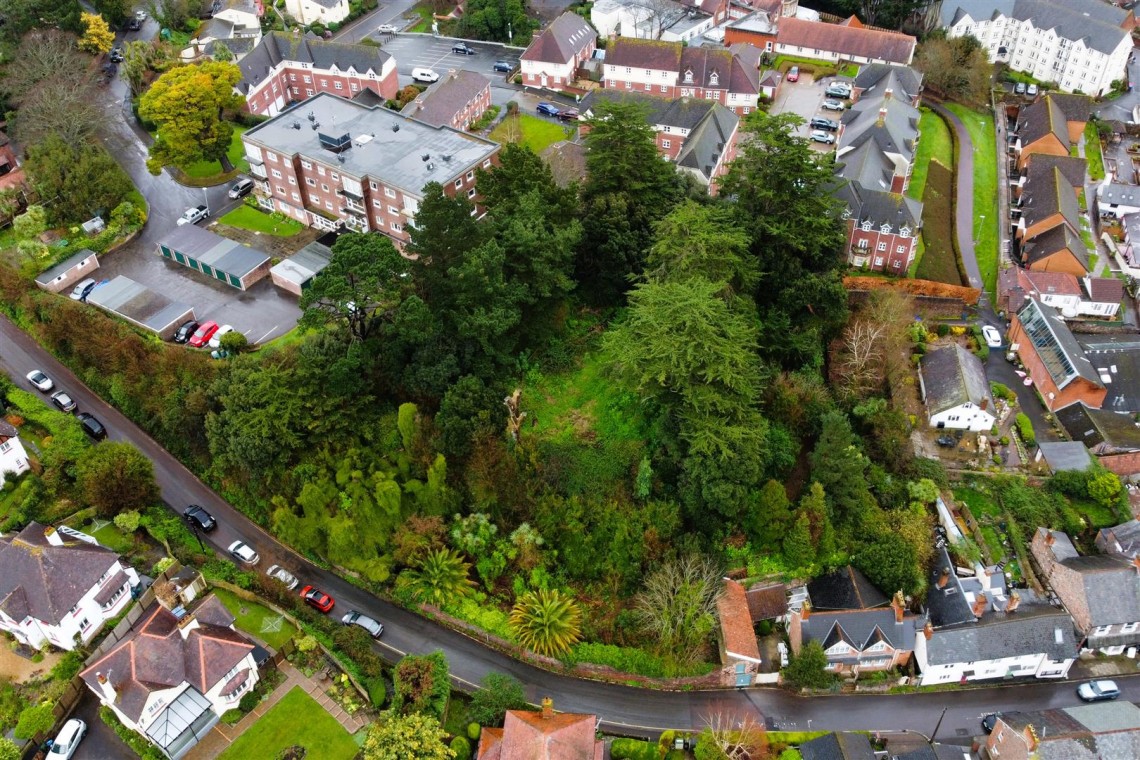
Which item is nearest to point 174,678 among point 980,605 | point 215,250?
point 215,250

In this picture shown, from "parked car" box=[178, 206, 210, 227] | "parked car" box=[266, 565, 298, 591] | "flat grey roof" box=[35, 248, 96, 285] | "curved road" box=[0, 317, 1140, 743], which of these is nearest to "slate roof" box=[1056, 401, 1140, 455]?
"curved road" box=[0, 317, 1140, 743]

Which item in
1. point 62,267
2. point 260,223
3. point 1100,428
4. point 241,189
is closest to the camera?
point 1100,428

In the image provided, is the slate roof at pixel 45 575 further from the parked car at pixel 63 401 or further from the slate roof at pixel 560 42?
the slate roof at pixel 560 42

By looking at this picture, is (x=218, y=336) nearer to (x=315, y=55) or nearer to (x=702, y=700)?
(x=702, y=700)

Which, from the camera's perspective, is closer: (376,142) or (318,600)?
(318,600)

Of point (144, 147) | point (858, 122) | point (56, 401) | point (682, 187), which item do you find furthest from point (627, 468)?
point (144, 147)

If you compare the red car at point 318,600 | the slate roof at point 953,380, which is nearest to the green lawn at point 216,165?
the red car at point 318,600
